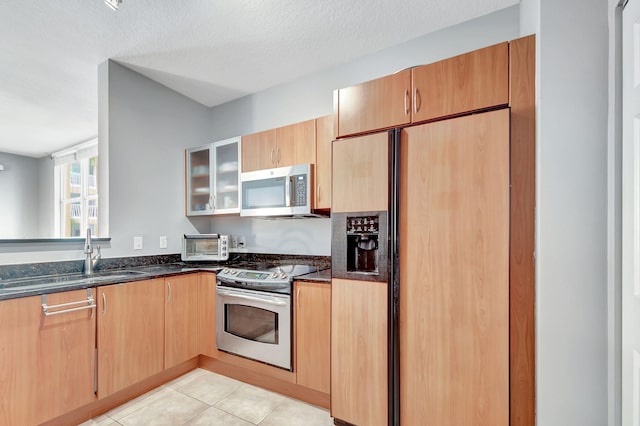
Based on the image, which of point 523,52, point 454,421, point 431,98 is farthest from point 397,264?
point 523,52

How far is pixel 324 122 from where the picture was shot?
7.84ft

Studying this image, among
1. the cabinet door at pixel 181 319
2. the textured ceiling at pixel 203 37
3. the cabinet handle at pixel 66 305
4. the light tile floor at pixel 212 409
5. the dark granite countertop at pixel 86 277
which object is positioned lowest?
the light tile floor at pixel 212 409

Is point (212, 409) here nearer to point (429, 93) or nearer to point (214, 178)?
point (214, 178)

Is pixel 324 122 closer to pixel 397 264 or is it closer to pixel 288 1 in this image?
pixel 288 1

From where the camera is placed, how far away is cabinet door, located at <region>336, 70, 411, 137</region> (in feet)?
5.63

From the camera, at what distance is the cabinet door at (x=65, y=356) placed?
1.67 metres

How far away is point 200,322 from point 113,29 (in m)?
2.35

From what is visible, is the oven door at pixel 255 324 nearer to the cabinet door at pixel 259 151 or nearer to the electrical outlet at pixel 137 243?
the electrical outlet at pixel 137 243

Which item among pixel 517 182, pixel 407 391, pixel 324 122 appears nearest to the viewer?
pixel 517 182

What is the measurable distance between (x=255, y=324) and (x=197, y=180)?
1.72 m

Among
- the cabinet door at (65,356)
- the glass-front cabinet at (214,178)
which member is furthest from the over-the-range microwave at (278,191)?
the cabinet door at (65,356)

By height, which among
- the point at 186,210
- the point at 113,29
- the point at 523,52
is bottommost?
the point at 186,210

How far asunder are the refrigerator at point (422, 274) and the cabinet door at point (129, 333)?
4.54 ft

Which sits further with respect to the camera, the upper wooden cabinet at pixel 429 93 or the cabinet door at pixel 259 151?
the cabinet door at pixel 259 151
